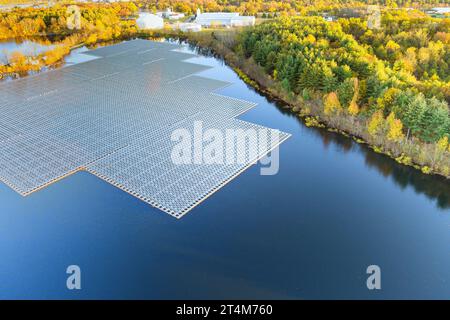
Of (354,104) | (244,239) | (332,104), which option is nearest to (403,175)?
(354,104)

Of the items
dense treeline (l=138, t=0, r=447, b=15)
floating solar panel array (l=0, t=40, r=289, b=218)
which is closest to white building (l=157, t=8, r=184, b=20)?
dense treeline (l=138, t=0, r=447, b=15)

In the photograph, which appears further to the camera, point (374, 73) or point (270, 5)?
point (270, 5)

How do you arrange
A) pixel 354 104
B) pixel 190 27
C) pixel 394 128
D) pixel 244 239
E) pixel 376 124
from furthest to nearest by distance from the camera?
pixel 190 27 < pixel 354 104 < pixel 376 124 < pixel 394 128 < pixel 244 239

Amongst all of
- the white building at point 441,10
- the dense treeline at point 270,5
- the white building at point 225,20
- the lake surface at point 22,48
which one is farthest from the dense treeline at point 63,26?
the white building at point 441,10

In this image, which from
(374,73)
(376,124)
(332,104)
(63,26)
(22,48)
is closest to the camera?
(376,124)

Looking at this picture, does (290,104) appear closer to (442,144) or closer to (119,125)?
(442,144)
